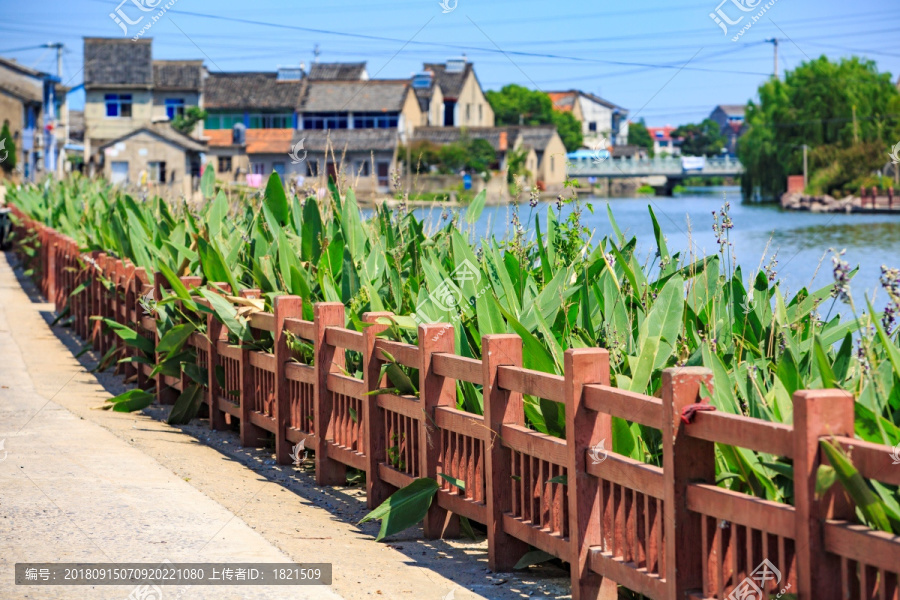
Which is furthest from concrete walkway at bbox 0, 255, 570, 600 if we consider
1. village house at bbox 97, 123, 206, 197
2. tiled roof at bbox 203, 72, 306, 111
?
tiled roof at bbox 203, 72, 306, 111

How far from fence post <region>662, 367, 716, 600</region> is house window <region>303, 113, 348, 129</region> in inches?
2512

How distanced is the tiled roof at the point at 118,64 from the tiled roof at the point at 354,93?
32.5ft

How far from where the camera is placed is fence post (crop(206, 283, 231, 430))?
7213 mm

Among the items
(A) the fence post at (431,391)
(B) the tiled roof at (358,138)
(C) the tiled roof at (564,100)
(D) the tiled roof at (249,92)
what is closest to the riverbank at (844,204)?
(B) the tiled roof at (358,138)

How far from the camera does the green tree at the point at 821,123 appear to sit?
42.6m

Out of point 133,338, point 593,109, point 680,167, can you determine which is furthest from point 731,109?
point 133,338

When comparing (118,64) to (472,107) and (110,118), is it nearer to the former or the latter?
(110,118)

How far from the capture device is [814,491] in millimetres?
2887

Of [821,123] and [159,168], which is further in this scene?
[159,168]

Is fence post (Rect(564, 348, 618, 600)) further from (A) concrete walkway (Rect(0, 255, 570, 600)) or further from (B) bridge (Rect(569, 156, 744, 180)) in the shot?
(B) bridge (Rect(569, 156, 744, 180))

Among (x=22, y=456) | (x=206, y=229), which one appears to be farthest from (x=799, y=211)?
(x=22, y=456)

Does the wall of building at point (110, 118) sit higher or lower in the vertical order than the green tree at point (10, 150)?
higher

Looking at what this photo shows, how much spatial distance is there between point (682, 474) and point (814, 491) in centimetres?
55

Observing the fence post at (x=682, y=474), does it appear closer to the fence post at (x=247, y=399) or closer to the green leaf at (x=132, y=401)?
the fence post at (x=247, y=399)
